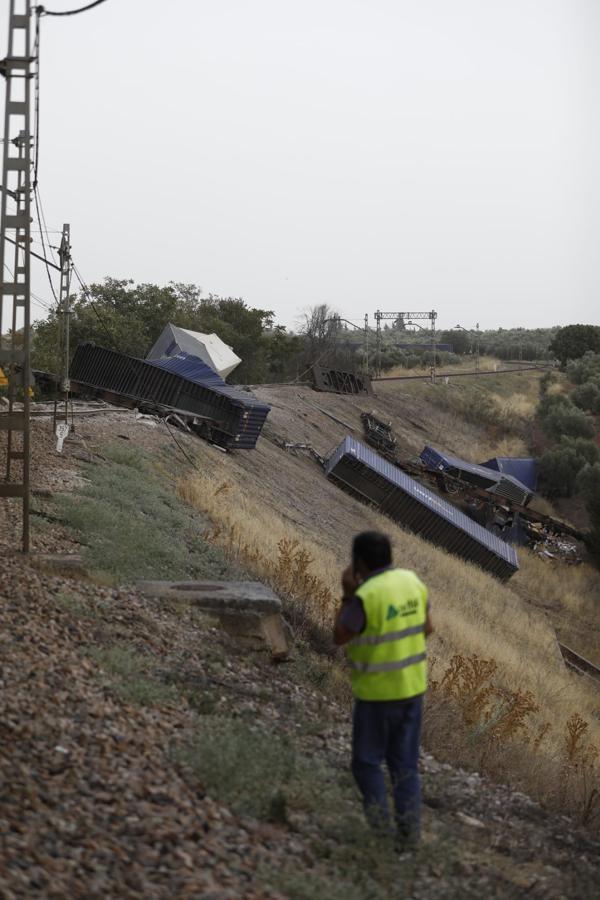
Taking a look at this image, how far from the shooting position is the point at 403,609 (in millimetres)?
5988

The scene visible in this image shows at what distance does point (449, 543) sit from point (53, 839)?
2988 centimetres

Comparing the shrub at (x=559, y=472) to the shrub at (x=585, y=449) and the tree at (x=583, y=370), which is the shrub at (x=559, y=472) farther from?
the tree at (x=583, y=370)

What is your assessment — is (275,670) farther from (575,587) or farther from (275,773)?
(575,587)

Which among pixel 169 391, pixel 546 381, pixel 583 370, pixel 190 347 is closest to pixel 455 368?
pixel 546 381

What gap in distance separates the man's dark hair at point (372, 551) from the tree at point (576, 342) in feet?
260

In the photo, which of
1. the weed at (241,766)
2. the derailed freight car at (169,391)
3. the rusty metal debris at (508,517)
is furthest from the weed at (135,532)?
the rusty metal debris at (508,517)

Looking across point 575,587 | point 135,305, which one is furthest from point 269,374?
point 575,587

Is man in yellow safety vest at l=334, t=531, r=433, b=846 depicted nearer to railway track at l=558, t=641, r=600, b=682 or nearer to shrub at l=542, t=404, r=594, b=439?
railway track at l=558, t=641, r=600, b=682

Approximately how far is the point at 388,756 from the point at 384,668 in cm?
59

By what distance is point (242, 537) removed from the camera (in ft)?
53.4

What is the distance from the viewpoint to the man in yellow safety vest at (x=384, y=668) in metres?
5.92

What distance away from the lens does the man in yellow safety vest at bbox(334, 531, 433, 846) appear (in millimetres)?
5922

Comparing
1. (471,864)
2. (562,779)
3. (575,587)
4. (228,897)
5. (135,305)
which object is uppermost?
(135,305)

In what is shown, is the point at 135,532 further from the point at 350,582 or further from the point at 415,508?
the point at 415,508
